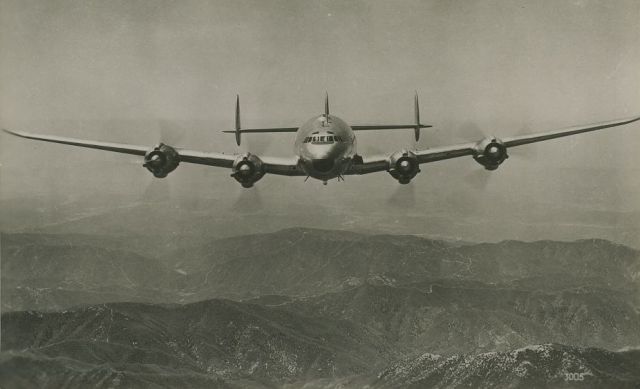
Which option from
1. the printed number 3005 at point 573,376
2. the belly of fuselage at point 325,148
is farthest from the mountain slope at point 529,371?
the belly of fuselage at point 325,148

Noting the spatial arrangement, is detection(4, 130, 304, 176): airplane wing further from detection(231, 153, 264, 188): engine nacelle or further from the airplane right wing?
detection(231, 153, 264, 188): engine nacelle

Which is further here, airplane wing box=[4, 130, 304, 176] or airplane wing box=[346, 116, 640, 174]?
airplane wing box=[346, 116, 640, 174]

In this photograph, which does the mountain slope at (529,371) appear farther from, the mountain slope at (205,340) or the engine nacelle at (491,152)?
the engine nacelle at (491,152)

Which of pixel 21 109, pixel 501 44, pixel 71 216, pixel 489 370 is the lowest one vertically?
pixel 489 370

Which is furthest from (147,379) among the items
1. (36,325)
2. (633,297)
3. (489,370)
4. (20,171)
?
(633,297)

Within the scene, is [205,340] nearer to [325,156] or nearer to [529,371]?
[529,371]

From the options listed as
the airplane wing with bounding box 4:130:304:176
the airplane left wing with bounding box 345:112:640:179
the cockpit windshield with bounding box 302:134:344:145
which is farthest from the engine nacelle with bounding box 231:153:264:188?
the airplane left wing with bounding box 345:112:640:179

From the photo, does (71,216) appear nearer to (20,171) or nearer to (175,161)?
(20,171)
